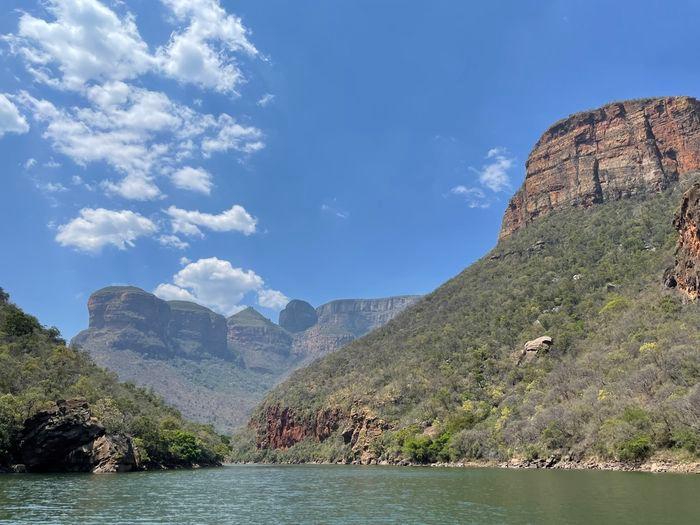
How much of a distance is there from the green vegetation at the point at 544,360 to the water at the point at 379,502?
23027 mm

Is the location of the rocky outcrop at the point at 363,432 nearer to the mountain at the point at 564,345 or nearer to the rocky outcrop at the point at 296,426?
the mountain at the point at 564,345

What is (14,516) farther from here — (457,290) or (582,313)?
(457,290)

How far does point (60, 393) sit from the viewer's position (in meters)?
92.6

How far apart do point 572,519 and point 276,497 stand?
26.0m

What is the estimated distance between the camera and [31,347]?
108750 mm

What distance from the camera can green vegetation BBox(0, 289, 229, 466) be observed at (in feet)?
260

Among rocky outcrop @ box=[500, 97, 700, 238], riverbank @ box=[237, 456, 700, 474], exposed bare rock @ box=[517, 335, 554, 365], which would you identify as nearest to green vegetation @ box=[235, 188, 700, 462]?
riverbank @ box=[237, 456, 700, 474]

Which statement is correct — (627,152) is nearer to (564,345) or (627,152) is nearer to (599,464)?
(564,345)

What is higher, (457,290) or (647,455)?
(457,290)

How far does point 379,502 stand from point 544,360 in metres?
84.4

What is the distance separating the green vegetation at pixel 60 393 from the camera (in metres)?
79.2

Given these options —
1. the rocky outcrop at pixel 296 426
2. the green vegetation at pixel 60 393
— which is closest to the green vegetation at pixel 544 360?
the rocky outcrop at pixel 296 426

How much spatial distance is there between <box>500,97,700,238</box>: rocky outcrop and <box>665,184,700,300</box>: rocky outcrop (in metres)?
74.6

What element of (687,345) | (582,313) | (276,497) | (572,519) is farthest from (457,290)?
(572,519)
